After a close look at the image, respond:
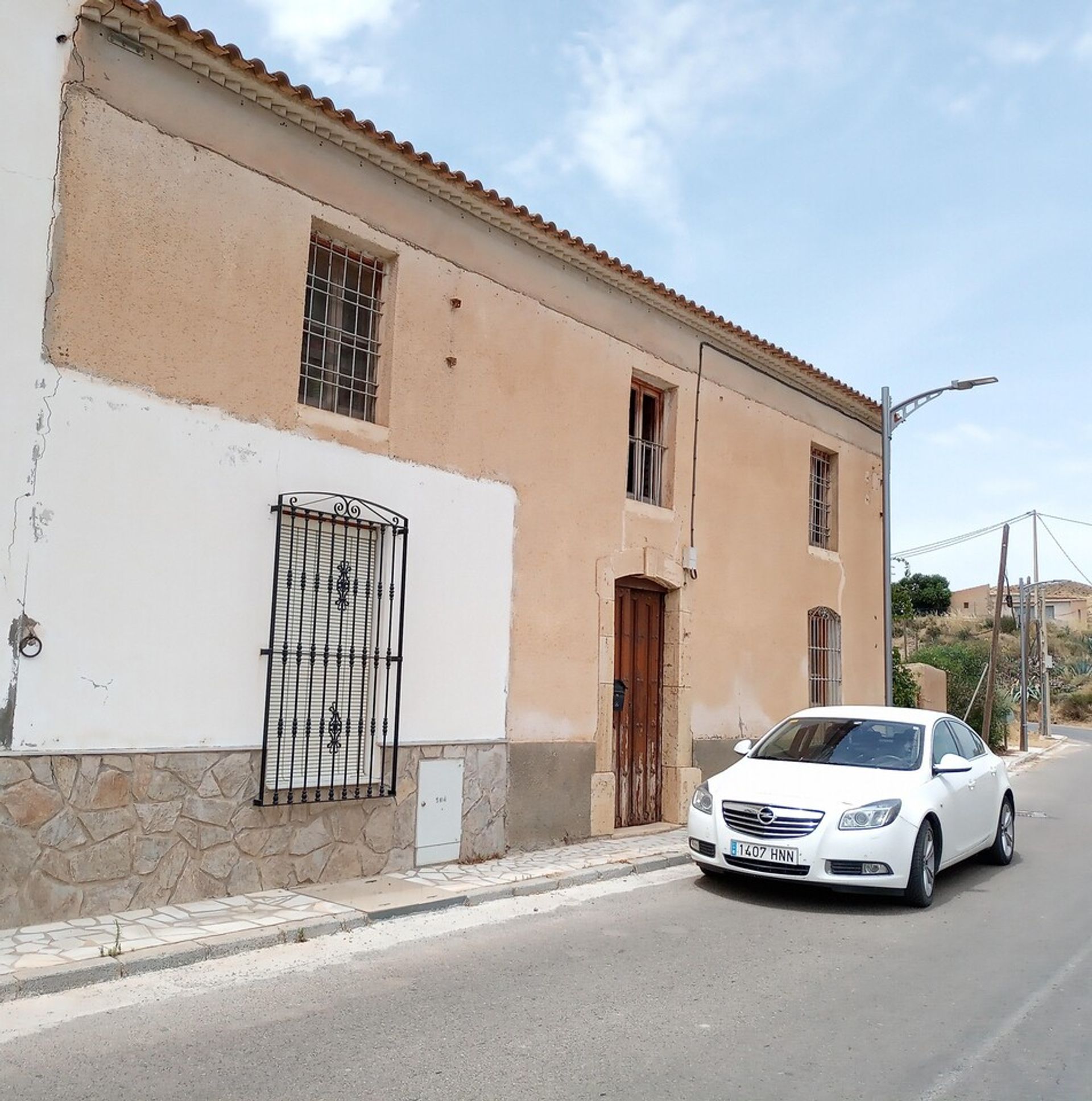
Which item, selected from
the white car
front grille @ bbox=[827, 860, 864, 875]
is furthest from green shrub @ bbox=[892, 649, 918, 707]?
front grille @ bbox=[827, 860, 864, 875]

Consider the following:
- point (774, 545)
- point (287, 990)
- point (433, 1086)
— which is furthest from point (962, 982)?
point (774, 545)

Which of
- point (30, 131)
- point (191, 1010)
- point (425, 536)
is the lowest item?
point (191, 1010)

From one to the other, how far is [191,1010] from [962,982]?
13.5 ft

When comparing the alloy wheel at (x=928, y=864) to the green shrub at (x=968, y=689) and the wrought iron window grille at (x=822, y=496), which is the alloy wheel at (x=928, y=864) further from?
the green shrub at (x=968, y=689)

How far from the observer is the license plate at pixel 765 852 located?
25.0 ft

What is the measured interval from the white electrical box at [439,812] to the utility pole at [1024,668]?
21.1m

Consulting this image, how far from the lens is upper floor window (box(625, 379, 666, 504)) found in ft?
38.5

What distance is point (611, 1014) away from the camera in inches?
204

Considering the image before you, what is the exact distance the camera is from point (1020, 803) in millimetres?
15648

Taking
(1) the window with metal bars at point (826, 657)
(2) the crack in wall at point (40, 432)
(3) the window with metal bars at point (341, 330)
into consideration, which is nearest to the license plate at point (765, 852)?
(3) the window with metal bars at point (341, 330)

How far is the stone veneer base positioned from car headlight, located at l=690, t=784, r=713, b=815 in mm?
2295

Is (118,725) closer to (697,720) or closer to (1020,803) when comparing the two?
(697,720)

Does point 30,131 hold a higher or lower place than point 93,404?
higher

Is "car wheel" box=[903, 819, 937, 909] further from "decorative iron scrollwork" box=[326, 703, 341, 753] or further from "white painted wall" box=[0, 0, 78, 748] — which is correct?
"white painted wall" box=[0, 0, 78, 748]
